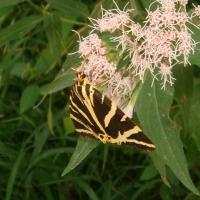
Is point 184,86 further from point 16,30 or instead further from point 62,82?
point 16,30

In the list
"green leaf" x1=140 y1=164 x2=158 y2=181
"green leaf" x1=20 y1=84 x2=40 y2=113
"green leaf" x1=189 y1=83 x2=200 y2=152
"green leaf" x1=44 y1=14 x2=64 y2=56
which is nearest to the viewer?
"green leaf" x1=189 y1=83 x2=200 y2=152

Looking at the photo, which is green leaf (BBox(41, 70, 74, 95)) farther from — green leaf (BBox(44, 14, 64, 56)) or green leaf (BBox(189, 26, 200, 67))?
green leaf (BBox(44, 14, 64, 56))

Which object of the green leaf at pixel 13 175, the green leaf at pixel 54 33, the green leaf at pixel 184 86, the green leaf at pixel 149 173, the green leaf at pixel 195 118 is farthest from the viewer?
the green leaf at pixel 13 175

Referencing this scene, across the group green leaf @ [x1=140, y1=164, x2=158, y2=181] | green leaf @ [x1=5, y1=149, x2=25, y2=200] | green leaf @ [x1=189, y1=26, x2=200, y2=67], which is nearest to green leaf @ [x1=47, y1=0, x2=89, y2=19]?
green leaf @ [x1=189, y1=26, x2=200, y2=67]

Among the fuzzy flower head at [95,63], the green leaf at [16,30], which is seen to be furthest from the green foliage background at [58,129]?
the fuzzy flower head at [95,63]

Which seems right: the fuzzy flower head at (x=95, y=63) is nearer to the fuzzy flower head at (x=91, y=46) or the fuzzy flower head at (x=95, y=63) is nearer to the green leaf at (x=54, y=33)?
the fuzzy flower head at (x=91, y=46)

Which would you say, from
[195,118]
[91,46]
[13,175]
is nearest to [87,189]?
[13,175]
